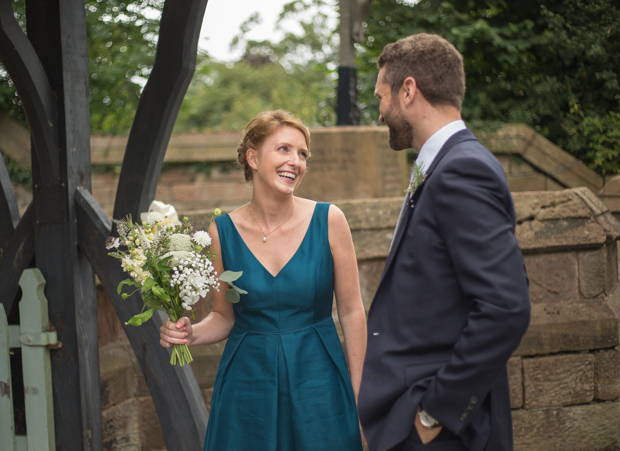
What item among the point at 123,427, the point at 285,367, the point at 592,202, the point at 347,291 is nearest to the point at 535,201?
the point at 592,202

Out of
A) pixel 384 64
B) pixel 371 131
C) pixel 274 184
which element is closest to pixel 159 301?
pixel 274 184

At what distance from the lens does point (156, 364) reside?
8.21 ft

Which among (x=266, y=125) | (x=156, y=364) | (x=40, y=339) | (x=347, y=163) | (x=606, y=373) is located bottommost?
(x=606, y=373)

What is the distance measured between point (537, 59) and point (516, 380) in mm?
6761

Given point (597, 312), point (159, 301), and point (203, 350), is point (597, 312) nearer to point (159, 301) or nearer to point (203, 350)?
point (203, 350)

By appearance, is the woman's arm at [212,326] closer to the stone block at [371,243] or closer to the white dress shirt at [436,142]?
the white dress shirt at [436,142]

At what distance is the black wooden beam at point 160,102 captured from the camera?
89.9 inches

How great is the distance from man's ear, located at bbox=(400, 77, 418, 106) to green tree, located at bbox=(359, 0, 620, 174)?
6.72m

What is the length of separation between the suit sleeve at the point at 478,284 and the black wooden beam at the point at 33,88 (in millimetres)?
1879

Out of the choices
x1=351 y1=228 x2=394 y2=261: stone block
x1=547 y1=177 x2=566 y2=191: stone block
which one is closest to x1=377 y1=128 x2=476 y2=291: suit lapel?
x1=351 y1=228 x2=394 y2=261: stone block

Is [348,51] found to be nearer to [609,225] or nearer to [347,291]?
[609,225]

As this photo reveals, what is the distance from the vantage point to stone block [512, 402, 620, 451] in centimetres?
329

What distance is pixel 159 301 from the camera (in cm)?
197

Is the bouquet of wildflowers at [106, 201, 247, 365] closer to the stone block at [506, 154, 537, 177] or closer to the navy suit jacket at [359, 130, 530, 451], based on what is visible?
the navy suit jacket at [359, 130, 530, 451]
